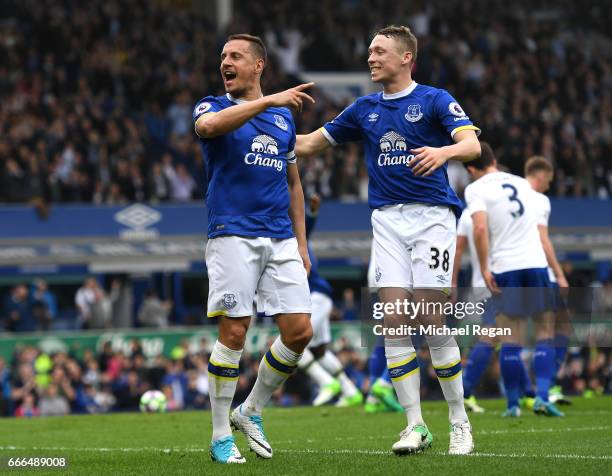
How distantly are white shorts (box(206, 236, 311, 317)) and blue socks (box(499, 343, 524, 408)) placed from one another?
412cm

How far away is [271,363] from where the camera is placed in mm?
7891

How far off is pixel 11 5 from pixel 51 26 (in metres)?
2.50

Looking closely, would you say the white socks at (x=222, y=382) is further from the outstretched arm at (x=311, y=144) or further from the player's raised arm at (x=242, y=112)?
the outstretched arm at (x=311, y=144)

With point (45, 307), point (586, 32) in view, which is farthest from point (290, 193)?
point (586, 32)

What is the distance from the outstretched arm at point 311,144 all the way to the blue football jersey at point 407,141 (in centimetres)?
41

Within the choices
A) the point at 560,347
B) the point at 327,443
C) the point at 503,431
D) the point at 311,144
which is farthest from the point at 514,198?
the point at 311,144

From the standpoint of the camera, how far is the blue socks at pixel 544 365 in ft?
38.2

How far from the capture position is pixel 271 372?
311 inches

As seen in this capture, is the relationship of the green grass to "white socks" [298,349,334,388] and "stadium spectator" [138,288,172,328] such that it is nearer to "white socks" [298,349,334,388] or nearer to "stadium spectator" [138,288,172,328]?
"white socks" [298,349,334,388]

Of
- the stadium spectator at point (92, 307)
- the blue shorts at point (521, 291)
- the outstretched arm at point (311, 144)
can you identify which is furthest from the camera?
the stadium spectator at point (92, 307)

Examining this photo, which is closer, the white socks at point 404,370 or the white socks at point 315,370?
the white socks at point 404,370

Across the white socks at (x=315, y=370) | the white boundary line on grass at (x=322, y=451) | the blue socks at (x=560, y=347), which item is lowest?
the white socks at (x=315, y=370)

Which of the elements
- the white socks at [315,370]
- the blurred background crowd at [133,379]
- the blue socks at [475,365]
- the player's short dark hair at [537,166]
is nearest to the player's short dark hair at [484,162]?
the player's short dark hair at [537,166]

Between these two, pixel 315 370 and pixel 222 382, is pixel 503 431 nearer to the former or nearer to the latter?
pixel 222 382
